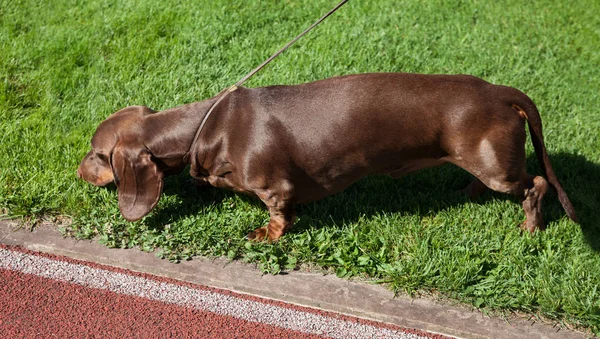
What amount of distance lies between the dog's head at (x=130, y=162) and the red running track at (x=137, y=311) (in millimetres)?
461

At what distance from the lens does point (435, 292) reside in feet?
12.7

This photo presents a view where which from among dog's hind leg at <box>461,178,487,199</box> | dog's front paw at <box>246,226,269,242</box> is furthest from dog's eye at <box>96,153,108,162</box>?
dog's hind leg at <box>461,178,487,199</box>

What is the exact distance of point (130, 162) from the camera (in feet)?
12.6

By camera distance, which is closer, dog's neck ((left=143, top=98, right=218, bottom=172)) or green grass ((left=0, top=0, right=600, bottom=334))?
dog's neck ((left=143, top=98, right=218, bottom=172))

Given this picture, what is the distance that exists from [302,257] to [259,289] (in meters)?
0.38

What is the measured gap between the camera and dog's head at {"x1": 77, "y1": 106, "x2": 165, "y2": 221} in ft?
12.6

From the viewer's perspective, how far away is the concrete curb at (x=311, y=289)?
369 cm

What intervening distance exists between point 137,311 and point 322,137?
5.00 ft

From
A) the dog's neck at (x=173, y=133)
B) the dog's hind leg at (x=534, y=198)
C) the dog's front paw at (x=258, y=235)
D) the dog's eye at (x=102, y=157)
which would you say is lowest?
the dog's front paw at (x=258, y=235)

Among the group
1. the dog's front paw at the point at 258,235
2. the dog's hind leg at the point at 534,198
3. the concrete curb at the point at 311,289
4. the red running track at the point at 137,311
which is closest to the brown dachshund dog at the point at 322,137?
the dog's hind leg at the point at 534,198

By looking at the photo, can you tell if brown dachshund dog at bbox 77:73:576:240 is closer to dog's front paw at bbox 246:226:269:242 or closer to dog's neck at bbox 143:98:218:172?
dog's neck at bbox 143:98:218:172

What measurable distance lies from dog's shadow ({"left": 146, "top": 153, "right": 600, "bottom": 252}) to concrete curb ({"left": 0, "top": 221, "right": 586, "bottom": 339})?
400 millimetres

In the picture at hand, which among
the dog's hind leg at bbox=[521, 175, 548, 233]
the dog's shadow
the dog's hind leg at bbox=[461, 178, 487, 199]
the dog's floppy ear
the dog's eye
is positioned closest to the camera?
the dog's floppy ear

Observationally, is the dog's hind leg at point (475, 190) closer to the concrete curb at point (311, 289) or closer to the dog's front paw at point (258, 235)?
the concrete curb at point (311, 289)
